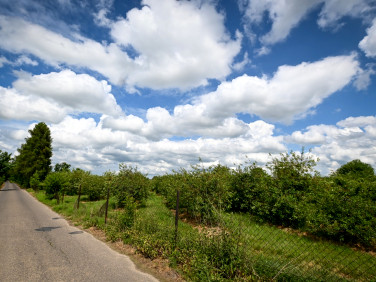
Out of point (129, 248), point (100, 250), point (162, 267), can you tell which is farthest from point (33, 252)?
point (162, 267)

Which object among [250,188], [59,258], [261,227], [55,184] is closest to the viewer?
[59,258]

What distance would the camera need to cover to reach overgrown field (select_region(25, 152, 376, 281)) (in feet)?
14.5

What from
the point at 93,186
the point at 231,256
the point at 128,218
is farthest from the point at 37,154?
the point at 231,256

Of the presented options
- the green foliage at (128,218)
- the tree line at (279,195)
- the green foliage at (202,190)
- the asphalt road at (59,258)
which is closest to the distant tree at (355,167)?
the tree line at (279,195)

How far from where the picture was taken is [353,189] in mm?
8180

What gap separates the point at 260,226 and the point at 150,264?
606 cm

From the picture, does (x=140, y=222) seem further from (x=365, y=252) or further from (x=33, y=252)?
(x=365, y=252)

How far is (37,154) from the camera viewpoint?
3950 centimetres

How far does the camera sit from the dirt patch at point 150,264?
4.60 meters

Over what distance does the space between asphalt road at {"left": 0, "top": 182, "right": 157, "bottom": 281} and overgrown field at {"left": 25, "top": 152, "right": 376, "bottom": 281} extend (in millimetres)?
843

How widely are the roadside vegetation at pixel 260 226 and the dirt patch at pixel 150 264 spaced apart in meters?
0.15

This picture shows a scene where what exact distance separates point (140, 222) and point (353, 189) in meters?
8.41

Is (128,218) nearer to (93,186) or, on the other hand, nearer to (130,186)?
(130,186)

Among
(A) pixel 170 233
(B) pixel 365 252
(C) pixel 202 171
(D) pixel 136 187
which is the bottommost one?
(B) pixel 365 252
